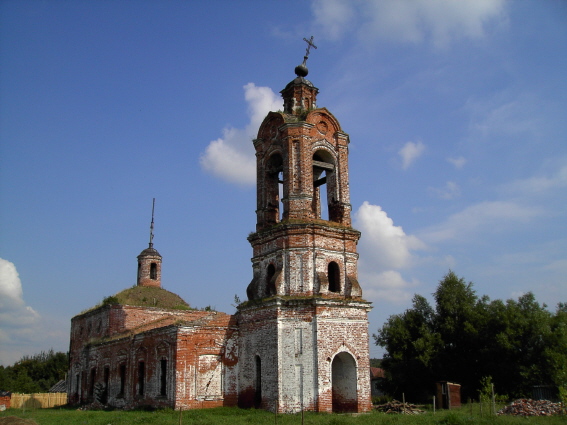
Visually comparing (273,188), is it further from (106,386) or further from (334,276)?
(106,386)

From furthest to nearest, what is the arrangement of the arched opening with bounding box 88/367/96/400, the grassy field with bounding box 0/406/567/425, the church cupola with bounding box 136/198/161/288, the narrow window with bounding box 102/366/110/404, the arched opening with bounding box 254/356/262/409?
the church cupola with bounding box 136/198/161/288 < the arched opening with bounding box 88/367/96/400 < the narrow window with bounding box 102/366/110/404 < the arched opening with bounding box 254/356/262/409 < the grassy field with bounding box 0/406/567/425

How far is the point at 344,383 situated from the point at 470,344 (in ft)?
37.8

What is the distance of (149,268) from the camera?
33469 millimetres

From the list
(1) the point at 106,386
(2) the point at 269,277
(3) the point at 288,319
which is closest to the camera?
(3) the point at 288,319

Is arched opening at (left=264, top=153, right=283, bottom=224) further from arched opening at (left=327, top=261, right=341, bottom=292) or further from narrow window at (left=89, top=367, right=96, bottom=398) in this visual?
narrow window at (left=89, top=367, right=96, bottom=398)

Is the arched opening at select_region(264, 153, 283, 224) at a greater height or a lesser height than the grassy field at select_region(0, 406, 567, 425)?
greater

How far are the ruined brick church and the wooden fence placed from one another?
12547 millimetres

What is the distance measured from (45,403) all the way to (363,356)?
82.1 feet

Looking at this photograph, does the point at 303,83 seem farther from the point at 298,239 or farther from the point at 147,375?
the point at 147,375

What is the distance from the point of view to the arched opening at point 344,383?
61.2 ft

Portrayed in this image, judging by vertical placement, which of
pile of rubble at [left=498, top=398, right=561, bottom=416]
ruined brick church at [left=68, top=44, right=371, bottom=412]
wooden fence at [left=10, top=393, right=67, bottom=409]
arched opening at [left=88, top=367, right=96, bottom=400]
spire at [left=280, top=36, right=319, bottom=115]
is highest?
spire at [left=280, top=36, right=319, bottom=115]

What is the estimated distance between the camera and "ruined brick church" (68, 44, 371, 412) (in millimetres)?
18328

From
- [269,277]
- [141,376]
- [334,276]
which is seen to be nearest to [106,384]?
[141,376]

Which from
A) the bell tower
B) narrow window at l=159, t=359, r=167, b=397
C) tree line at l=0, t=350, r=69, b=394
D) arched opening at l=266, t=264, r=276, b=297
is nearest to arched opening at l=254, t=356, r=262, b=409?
the bell tower
